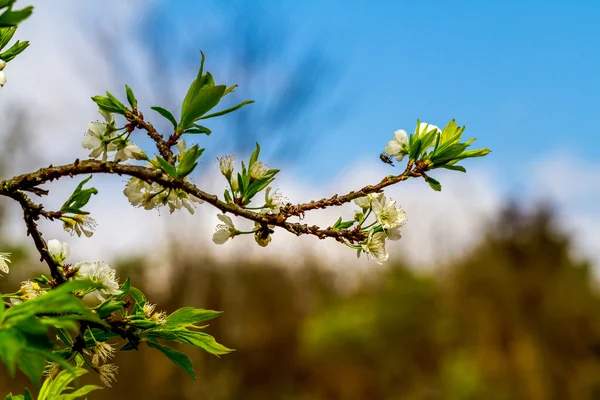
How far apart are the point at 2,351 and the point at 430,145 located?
65 cm

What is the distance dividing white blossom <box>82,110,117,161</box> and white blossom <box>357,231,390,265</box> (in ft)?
1.36

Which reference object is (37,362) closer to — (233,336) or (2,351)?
(2,351)

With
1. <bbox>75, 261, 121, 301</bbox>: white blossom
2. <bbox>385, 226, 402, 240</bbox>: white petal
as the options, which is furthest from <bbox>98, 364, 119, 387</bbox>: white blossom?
<bbox>385, 226, 402, 240</bbox>: white petal

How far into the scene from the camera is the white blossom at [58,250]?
37.3 inches

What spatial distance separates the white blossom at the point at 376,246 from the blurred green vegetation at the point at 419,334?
6.45 meters

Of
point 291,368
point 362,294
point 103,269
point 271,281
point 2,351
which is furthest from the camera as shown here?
point 271,281

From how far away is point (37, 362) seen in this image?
0.64 metres

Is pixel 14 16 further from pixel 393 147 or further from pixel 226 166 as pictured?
pixel 393 147

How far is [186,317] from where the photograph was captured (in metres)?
0.93

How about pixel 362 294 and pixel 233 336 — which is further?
pixel 362 294

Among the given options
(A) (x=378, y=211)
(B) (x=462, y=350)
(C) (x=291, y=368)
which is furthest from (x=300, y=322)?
(A) (x=378, y=211)

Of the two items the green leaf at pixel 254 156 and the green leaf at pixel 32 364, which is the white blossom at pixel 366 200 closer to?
the green leaf at pixel 254 156

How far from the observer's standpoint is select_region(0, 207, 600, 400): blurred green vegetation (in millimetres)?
7691

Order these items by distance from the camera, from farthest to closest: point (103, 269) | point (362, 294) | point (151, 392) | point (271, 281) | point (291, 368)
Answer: point (271, 281), point (362, 294), point (291, 368), point (151, 392), point (103, 269)
